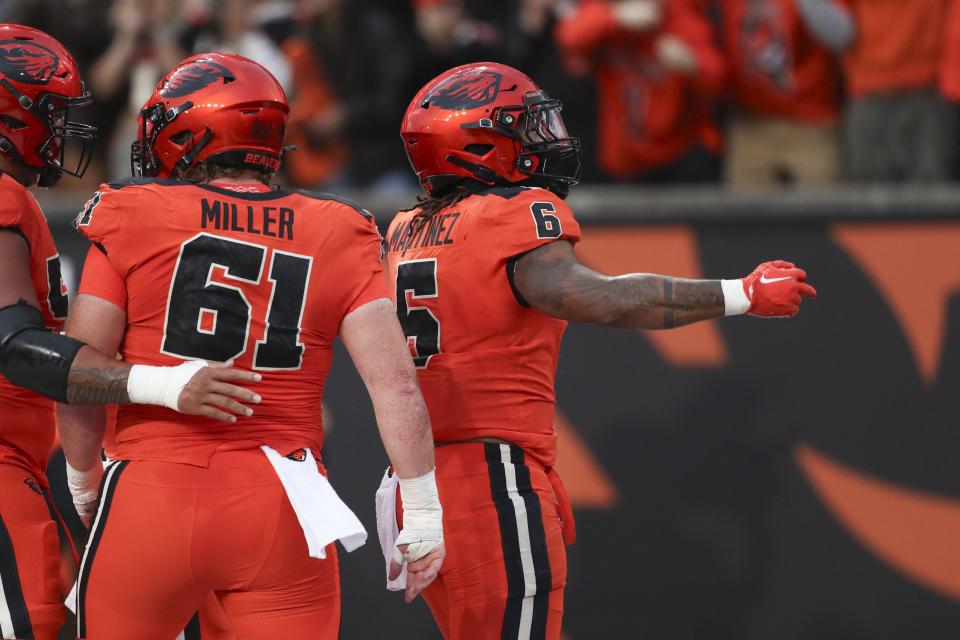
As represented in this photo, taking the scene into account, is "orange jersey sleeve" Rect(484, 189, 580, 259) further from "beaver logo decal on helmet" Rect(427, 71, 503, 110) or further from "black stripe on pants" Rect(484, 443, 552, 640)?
"black stripe on pants" Rect(484, 443, 552, 640)

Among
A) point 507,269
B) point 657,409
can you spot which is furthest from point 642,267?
point 507,269

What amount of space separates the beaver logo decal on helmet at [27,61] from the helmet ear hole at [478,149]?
46.6 inches

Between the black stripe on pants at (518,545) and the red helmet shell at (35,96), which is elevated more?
the red helmet shell at (35,96)

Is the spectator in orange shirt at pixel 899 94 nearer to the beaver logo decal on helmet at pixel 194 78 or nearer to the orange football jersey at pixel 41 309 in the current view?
the beaver logo decal on helmet at pixel 194 78

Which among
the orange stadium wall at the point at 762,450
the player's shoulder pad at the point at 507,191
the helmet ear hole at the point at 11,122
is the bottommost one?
the orange stadium wall at the point at 762,450

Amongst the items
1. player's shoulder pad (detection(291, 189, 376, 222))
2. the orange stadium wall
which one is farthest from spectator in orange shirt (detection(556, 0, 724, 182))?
player's shoulder pad (detection(291, 189, 376, 222))

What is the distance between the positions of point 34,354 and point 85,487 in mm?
605

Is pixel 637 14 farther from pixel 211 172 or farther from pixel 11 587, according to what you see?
pixel 11 587

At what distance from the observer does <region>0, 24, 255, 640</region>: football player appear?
3.14m

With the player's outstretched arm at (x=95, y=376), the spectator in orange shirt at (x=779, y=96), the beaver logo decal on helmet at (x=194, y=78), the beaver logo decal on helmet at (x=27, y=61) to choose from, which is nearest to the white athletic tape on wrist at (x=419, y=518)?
the player's outstretched arm at (x=95, y=376)

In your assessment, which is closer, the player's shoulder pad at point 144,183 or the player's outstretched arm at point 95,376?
the player's outstretched arm at point 95,376

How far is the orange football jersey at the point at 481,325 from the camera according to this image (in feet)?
12.0

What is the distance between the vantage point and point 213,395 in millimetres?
3123

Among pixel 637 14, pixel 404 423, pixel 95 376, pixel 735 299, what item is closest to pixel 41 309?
pixel 95 376
